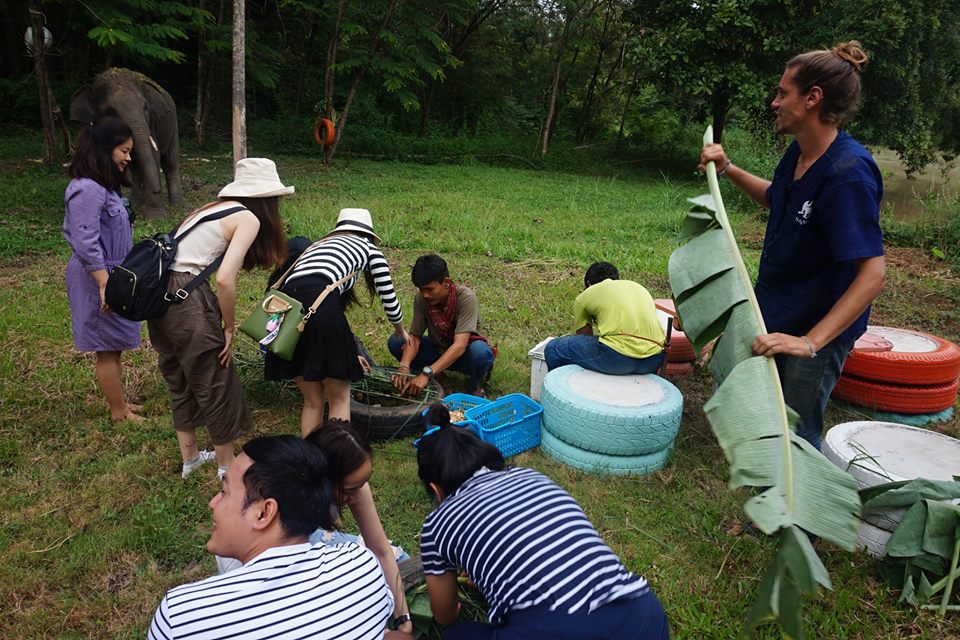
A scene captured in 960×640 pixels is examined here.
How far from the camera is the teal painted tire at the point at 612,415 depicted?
3.79 metres

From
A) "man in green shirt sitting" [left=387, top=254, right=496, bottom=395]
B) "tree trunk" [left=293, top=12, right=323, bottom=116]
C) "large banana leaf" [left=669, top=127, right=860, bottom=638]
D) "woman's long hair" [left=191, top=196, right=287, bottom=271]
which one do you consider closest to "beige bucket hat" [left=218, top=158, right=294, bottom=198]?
"woman's long hair" [left=191, top=196, right=287, bottom=271]

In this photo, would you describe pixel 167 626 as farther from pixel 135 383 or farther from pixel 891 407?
pixel 891 407

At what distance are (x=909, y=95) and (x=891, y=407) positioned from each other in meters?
13.3

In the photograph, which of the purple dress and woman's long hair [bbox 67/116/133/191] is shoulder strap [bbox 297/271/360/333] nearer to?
the purple dress

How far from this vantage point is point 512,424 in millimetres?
4008

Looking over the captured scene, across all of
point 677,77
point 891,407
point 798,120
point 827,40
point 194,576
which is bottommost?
point 194,576

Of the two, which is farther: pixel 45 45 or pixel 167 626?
pixel 45 45

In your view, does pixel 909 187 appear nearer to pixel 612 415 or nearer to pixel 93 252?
pixel 612 415

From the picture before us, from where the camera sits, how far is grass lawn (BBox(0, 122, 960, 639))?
9.43 feet

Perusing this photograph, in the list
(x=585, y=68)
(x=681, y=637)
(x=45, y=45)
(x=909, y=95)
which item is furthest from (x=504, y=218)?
(x=585, y=68)

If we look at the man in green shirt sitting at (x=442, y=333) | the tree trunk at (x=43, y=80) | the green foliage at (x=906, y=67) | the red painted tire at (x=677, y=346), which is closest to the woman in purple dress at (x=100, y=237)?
the man in green shirt sitting at (x=442, y=333)

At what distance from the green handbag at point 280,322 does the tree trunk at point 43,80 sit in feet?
29.0

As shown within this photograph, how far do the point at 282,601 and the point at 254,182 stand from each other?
227cm

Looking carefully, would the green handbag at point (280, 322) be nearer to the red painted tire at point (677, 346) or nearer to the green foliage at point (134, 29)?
the red painted tire at point (677, 346)
